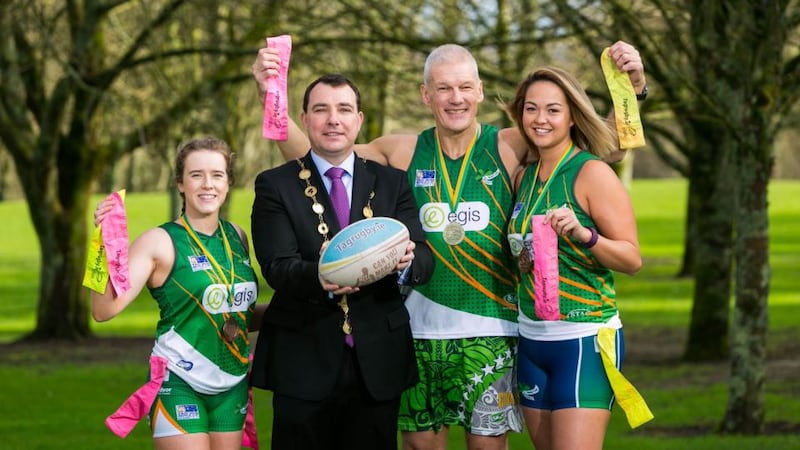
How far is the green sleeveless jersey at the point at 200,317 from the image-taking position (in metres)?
5.04

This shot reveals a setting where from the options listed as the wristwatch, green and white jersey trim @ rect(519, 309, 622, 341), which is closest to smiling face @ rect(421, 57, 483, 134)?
the wristwatch

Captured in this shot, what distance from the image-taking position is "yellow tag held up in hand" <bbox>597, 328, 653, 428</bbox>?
5020 mm

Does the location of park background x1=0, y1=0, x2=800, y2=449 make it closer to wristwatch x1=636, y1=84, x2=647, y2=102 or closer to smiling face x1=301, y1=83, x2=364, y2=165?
wristwatch x1=636, y1=84, x2=647, y2=102

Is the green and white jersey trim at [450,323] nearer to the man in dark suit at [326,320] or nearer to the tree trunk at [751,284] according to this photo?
the man in dark suit at [326,320]

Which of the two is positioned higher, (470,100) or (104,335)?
(470,100)

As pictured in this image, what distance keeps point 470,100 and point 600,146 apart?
1.91 feet

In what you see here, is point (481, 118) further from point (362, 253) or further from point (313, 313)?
point (362, 253)

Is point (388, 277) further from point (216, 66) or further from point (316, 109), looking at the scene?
point (216, 66)

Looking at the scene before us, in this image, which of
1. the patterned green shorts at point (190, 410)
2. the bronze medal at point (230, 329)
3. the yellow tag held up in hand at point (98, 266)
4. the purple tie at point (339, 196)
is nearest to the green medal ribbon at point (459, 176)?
the purple tie at point (339, 196)

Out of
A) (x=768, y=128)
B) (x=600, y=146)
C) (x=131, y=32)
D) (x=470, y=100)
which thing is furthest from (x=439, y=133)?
(x=131, y=32)

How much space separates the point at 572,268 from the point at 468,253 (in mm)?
490

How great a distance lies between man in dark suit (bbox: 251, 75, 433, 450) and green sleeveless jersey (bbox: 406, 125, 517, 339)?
37 centimetres

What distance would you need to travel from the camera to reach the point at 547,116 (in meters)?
5.12

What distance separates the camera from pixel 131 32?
21.1 m
